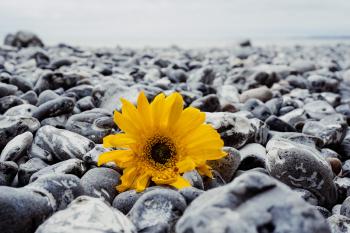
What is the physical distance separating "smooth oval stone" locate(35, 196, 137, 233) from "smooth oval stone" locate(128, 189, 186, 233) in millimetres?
65

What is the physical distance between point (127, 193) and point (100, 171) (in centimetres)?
25

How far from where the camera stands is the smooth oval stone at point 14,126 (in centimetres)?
275

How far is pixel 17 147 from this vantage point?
251 centimetres

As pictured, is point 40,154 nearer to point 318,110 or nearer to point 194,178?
point 194,178

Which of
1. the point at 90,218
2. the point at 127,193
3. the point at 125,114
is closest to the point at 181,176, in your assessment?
the point at 127,193

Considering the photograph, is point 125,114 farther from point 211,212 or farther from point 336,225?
point 336,225

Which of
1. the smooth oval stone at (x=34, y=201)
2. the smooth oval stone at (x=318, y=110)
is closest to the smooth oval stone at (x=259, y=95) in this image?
the smooth oval stone at (x=318, y=110)

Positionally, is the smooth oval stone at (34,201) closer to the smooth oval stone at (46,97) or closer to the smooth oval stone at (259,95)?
the smooth oval stone at (46,97)

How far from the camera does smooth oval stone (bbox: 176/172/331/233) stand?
4.38 feet

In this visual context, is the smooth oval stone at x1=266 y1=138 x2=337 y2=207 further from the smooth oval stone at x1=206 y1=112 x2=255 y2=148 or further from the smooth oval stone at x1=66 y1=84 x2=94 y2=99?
the smooth oval stone at x1=66 y1=84 x2=94 y2=99

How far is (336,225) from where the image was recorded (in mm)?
1879

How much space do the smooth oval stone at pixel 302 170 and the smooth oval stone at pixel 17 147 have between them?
1.39m

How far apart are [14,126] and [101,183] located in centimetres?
101

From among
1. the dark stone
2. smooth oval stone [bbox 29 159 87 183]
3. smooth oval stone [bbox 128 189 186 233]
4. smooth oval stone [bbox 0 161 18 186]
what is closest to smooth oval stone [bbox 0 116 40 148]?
smooth oval stone [bbox 0 161 18 186]
